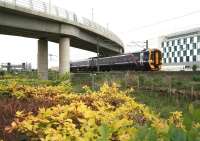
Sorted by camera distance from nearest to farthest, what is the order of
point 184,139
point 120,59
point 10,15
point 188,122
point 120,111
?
1. point 184,139
2. point 188,122
3. point 120,111
4. point 10,15
5. point 120,59

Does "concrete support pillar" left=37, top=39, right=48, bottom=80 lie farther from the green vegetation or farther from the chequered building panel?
the chequered building panel

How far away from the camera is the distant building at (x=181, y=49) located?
93.6 meters

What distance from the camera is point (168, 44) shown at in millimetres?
106938

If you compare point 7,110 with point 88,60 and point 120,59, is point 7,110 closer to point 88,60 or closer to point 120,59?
point 120,59

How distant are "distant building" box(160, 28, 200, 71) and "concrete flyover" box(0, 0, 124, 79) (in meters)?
39.0

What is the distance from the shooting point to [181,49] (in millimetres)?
100625

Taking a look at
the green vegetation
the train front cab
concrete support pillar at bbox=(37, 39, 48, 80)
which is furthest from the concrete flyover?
the green vegetation

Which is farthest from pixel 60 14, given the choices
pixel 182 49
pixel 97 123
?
pixel 182 49

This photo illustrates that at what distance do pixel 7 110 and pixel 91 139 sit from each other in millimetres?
2374

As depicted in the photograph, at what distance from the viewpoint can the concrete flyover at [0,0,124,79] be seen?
37869 millimetres

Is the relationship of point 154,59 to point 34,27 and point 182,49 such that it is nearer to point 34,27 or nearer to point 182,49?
point 34,27

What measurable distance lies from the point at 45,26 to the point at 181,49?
6153 centimetres

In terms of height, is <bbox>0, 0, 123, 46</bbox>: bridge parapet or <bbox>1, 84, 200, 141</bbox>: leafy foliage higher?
<bbox>0, 0, 123, 46</bbox>: bridge parapet

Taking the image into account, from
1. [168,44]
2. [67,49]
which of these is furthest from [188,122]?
[168,44]
